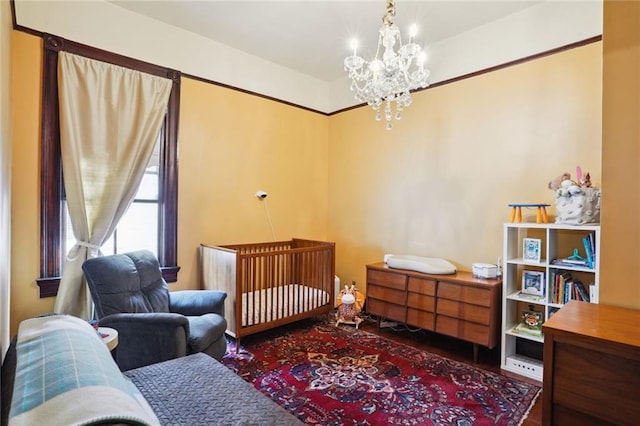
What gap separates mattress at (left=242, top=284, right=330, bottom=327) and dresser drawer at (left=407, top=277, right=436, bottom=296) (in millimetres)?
963

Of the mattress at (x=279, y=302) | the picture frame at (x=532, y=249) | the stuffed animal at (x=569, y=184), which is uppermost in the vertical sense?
the stuffed animal at (x=569, y=184)

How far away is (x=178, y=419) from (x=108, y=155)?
7.87ft

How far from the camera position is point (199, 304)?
2.72m

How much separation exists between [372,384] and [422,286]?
105 centimetres

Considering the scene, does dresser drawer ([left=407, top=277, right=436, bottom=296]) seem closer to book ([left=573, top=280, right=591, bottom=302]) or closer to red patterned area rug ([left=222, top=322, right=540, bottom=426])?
red patterned area rug ([left=222, top=322, right=540, bottom=426])

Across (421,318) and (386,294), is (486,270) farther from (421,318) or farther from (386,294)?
(386,294)

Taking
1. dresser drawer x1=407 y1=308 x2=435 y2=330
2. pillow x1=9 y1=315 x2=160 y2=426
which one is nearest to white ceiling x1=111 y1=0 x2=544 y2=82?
dresser drawer x1=407 y1=308 x2=435 y2=330

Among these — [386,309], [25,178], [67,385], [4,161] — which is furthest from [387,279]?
[25,178]

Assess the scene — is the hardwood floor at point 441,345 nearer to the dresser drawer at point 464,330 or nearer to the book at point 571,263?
the dresser drawer at point 464,330

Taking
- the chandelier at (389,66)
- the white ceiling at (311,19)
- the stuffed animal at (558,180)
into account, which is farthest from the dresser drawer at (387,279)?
the white ceiling at (311,19)

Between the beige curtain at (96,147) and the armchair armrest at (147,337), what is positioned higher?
the beige curtain at (96,147)

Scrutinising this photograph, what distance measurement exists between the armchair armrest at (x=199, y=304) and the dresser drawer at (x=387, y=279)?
59.1 inches

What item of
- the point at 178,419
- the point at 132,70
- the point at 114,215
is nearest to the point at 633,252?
the point at 178,419

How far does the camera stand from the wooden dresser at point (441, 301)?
8.89ft
